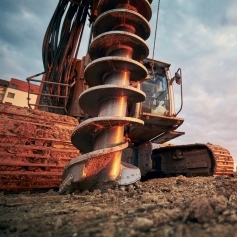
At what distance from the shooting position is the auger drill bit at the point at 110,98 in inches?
95.5

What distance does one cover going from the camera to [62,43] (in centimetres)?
564

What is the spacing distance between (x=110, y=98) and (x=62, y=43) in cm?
361

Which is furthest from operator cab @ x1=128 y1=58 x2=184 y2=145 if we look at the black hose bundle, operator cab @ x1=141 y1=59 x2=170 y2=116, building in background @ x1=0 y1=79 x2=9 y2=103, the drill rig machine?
building in background @ x1=0 y1=79 x2=9 y2=103

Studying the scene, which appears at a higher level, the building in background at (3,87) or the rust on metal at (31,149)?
the building in background at (3,87)

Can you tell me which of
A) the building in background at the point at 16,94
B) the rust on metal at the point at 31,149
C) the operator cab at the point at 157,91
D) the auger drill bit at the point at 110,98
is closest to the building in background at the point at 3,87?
the building in background at the point at 16,94

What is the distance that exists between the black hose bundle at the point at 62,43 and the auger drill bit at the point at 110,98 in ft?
7.63

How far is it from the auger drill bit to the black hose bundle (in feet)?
7.63

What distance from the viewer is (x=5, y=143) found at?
2.86m

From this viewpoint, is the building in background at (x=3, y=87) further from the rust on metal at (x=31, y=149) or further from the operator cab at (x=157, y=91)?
the rust on metal at (x=31, y=149)

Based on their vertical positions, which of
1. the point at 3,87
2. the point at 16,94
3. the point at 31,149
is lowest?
the point at 31,149

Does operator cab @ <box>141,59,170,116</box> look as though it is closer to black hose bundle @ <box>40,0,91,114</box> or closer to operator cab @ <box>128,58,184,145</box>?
operator cab @ <box>128,58,184,145</box>

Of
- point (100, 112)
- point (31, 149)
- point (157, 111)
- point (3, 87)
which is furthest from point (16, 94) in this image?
point (100, 112)

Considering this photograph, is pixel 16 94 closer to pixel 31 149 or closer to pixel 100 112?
pixel 31 149

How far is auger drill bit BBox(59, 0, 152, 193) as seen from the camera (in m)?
2.43
